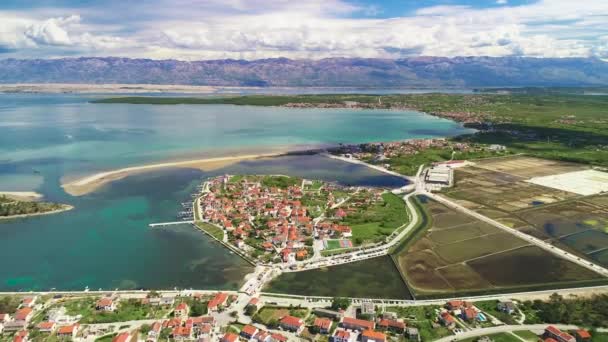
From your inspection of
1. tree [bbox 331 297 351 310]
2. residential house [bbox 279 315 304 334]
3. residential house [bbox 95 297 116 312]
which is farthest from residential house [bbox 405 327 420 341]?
residential house [bbox 95 297 116 312]

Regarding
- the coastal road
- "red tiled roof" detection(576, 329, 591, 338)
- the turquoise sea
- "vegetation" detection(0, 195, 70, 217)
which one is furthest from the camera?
"vegetation" detection(0, 195, 70, 217)

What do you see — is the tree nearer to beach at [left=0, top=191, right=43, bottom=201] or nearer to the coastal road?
the coastal road


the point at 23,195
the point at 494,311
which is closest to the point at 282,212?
the point at 494,311

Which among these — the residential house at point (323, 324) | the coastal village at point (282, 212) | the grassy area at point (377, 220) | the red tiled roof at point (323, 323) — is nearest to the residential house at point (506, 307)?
the residential house at point (323, 324)

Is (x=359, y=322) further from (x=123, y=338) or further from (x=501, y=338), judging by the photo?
(x=123, y=338)

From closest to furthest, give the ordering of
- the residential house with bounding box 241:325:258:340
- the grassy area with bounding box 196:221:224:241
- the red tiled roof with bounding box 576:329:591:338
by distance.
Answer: the red tiled roof with bounding box 576:329:591:338 → the residential house with bounding box 241:325:258:340 → the grassy area with bounding box 196:221:224:241

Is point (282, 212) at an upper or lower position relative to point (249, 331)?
upper
